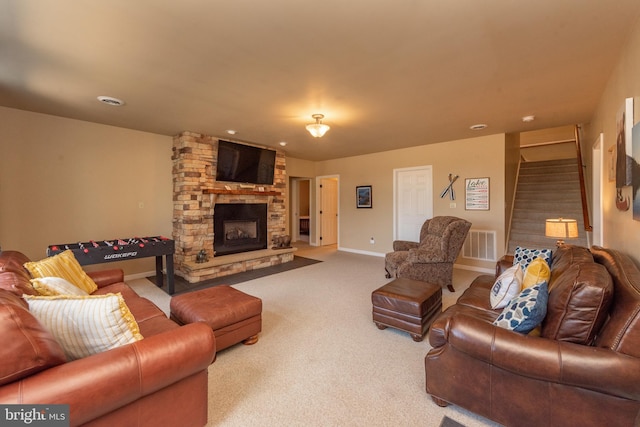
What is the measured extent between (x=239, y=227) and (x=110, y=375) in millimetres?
4532

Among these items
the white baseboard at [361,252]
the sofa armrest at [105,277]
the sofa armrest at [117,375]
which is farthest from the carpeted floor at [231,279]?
the sofa armrest at [117,375]

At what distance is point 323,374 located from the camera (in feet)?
6.72

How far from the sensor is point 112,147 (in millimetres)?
4305

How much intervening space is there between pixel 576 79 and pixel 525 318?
8.46 feet

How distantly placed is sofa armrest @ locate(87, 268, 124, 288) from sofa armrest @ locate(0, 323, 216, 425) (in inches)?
76.8

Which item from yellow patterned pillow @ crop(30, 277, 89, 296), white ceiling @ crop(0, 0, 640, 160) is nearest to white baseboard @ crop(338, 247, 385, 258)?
white ceiling @ crop(0, 0, 640, 160)

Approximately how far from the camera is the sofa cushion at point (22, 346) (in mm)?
943

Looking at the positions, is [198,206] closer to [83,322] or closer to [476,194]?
[83,322]

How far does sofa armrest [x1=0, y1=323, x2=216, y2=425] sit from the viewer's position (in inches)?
38.6

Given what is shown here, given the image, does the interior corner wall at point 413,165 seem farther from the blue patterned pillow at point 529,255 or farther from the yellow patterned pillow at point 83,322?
the yellow patterned pillow at point 83,322

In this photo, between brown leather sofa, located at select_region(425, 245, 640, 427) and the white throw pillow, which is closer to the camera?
brown leather sofa, located at select_region(425, 245, 640, 427)

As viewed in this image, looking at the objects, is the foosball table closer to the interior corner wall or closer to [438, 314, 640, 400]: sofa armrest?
[438, 314, 640, 400]: sofa armrest

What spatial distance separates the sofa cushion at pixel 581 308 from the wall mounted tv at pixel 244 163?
16.0 ft

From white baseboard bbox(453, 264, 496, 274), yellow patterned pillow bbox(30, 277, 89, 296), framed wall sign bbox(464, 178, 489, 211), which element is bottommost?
white baseboard bbox(453, 264, 496, 274)
